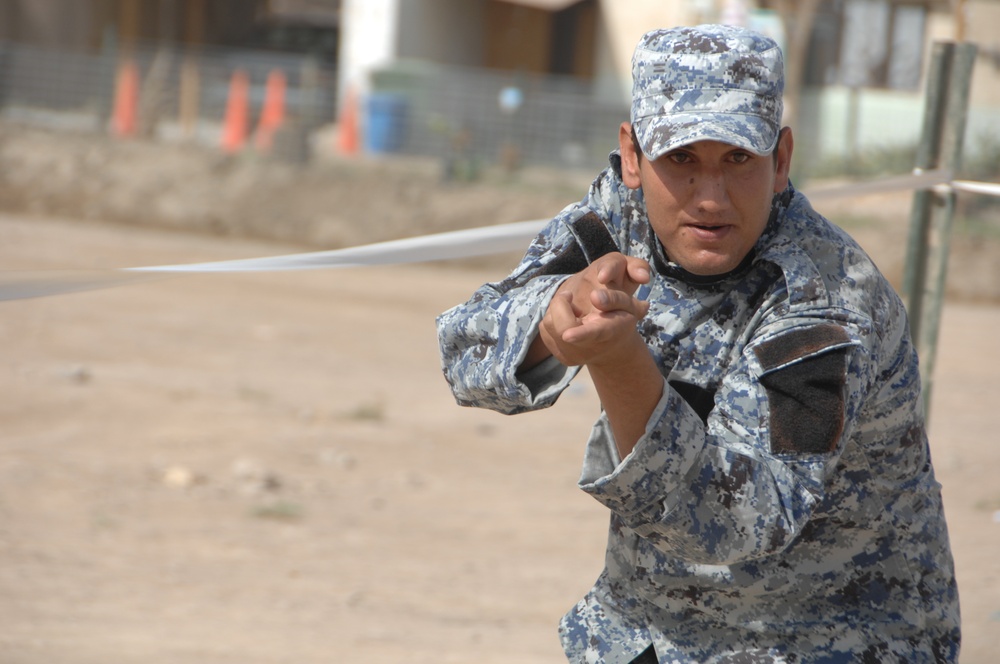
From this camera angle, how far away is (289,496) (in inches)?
205

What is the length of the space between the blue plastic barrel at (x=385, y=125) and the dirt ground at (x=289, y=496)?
21.1ft

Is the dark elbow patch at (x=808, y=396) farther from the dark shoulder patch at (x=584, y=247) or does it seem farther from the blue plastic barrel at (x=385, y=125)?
the blue plastic barrel at (x=385, y=125)

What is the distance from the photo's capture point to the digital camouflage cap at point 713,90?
4.95 ft

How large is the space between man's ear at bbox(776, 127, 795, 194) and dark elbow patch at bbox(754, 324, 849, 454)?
0.27 meters

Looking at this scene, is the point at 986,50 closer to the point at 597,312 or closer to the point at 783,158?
the point at 783,158

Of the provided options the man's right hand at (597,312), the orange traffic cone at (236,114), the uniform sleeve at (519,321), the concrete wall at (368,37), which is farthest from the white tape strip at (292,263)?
the concrete wall at (368,37)

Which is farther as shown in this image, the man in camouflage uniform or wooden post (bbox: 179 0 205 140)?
wooden post (bbox: 179 0 205 140)

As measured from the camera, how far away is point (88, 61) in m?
15.6

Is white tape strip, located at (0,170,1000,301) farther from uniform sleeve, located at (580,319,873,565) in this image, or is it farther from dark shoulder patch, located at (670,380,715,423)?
uniform sleeve, located at (580,319,873,565)

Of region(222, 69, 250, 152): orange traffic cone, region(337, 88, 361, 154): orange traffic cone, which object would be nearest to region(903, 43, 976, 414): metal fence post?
region(337, 88, 361, 154): orange traffic cone

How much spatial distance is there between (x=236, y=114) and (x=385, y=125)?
219 cm

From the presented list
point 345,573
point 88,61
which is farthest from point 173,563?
point 88,61

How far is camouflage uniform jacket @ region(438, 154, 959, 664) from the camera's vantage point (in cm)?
139

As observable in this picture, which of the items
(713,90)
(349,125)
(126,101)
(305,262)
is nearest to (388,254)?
(305,262)
